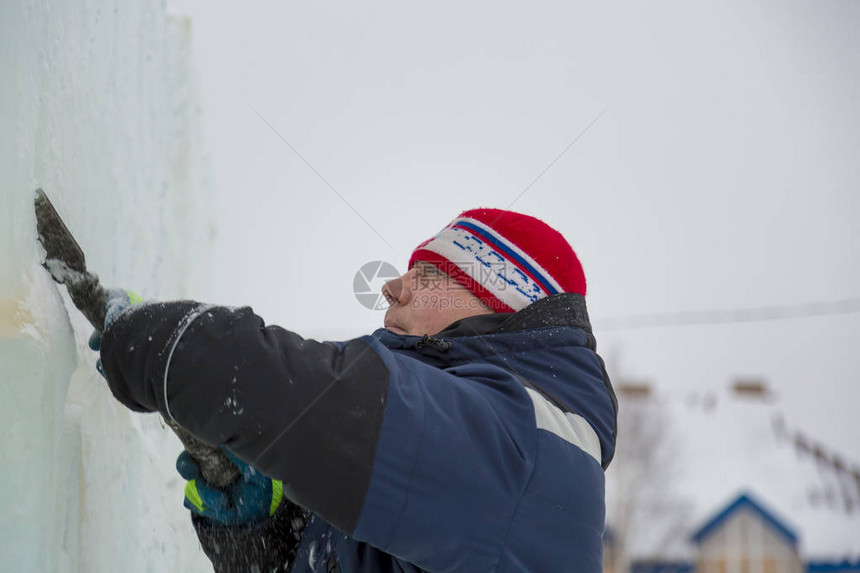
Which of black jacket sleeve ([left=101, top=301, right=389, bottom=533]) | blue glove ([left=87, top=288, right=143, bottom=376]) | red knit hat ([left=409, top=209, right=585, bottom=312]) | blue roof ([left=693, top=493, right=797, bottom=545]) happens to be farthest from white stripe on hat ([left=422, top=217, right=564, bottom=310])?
blue roof ([left=693, top=493, right=797, bottom=545])

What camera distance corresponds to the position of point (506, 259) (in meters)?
1.37

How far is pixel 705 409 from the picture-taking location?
15180 millimetres

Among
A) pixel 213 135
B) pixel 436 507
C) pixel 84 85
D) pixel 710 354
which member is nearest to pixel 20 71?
pixel 84 85

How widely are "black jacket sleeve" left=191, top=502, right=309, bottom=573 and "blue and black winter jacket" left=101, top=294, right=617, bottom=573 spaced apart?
1.23ft

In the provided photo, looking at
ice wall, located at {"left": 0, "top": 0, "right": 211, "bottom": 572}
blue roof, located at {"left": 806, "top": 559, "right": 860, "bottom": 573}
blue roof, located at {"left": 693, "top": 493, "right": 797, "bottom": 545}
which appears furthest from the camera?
blue roof, located at {"left": 693, "top": 493, "right": 797, "bottom": 545}

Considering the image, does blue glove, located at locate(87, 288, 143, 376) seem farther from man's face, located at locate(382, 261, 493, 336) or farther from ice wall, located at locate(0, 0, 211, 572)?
man's face, located at locate(382, 261, 493, 336)

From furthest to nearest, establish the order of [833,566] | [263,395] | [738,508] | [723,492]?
[723,492]
[738,508]
[833,566]
[263,395]

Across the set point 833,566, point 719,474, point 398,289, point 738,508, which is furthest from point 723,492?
point 398,289

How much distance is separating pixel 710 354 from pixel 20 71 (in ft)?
66.1

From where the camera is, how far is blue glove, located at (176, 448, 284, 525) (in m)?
1.34

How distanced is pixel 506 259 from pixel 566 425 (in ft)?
1.21

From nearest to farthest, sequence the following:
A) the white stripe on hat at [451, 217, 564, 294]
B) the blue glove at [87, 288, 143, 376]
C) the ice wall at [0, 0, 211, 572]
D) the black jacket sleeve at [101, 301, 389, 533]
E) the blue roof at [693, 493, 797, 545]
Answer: the black jacket sleeve at [101, 301, 389, 533]
the blue glove at [87, 288, 143, 376]
the ice wall at [0, 0, 211, 572]
the white stripe on hat at [451, 217, 564, 294]
the blue roof at [693, 493, 797, 545]

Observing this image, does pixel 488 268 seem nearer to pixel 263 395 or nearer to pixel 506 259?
pixel 506 259

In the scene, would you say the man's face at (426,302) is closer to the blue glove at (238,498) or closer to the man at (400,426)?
the man at (400,426)
